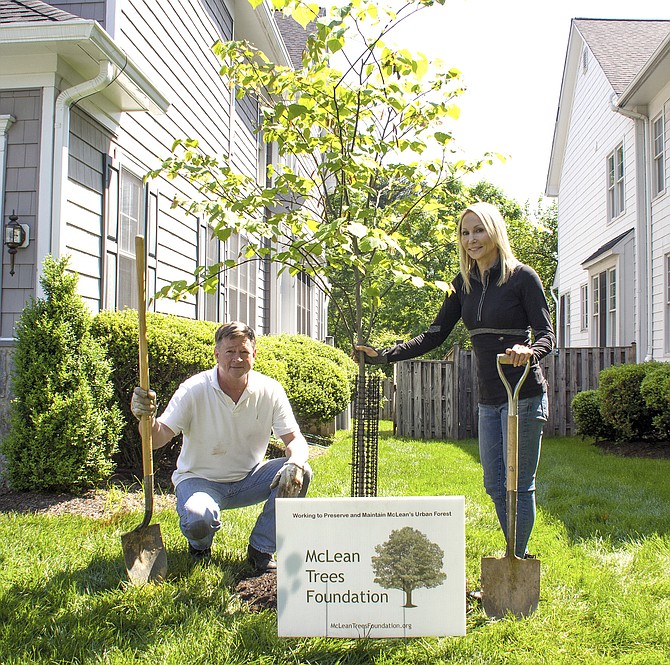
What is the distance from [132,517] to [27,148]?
302 centimetres

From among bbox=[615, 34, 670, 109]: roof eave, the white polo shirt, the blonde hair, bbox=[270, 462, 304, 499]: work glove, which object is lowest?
bbox=[270, 462, 304, 499]: work glove

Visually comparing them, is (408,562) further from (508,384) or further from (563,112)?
(563,112)

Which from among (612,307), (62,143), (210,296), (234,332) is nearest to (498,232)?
(234,332)

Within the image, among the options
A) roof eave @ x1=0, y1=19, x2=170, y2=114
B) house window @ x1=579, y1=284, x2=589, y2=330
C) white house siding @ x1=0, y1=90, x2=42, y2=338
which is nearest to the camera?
roof eave @ x1=0, y1=19, x2=170, y2=114

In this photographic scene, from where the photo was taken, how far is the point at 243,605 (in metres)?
3.09

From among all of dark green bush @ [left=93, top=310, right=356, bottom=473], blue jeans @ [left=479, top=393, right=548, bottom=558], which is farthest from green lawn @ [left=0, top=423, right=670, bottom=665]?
dark green bush @ [left=93, top=310, right=356, bottom=473]

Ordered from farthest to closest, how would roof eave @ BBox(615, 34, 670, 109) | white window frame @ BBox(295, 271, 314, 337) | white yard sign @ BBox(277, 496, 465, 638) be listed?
1. white window frame @ BBox(295, 271, 314, 337)
2. roof eave @ BBox(615, 34, 670, 109)
3. white yard sign @ BBox(277, 496, 465, 638)

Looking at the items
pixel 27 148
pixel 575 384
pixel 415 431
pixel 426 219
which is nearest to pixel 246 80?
pixel 426 219

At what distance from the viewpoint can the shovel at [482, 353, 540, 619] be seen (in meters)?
2.87

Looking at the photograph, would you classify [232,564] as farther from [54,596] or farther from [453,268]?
[453,268]

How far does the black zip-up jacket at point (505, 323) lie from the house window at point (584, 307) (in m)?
12.3

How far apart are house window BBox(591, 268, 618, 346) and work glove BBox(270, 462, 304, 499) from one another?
10.4 metres

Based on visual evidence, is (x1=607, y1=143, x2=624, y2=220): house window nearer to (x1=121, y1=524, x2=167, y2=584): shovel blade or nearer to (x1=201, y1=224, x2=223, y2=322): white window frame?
(x1=201, y1=224, x2=223, y2=322): white window frame

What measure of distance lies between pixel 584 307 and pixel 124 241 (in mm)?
11396
